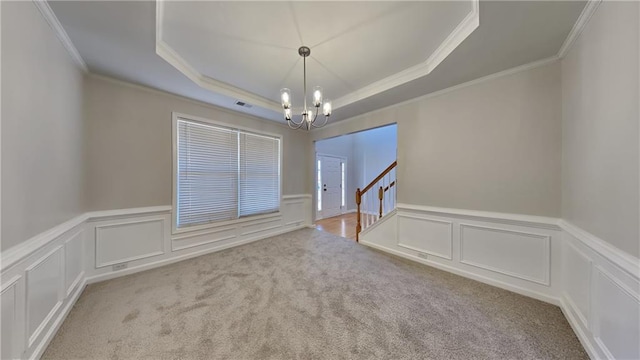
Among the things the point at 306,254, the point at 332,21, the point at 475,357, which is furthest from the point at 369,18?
the point at 306,254

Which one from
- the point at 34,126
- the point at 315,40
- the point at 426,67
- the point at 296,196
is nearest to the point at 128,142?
the point at 34,126

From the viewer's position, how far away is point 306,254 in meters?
3.26

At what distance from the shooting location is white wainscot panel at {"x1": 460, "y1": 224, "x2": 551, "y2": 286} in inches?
81.7

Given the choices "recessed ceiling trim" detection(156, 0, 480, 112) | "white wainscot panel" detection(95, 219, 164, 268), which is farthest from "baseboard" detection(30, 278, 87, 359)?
"recessed ceiling trim" detection(156, 0, 480, 112)

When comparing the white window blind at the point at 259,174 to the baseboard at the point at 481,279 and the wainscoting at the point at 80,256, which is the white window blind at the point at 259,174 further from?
the baseboard at the point at 481,279

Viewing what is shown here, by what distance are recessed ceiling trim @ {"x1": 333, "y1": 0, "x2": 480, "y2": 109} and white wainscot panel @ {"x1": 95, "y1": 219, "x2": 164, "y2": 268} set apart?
3.35 meters

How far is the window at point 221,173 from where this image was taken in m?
3.12

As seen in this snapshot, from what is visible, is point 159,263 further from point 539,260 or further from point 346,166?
point 346,166

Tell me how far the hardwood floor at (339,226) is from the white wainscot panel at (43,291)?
381cm

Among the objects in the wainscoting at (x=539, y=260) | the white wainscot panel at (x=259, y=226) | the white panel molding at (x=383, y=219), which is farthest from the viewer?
the white wainscot panel at (x=259, y=226)

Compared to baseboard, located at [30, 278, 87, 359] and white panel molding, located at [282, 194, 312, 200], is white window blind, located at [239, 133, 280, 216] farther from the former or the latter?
baseboard, located at [30, 278, 87, 359]

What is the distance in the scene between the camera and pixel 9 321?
1160 millimetres

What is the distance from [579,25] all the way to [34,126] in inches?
161

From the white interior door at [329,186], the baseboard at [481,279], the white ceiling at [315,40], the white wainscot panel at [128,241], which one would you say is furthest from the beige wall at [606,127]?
the white interior door at [329,186]
